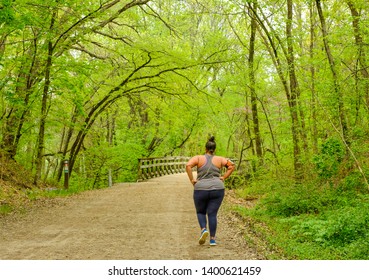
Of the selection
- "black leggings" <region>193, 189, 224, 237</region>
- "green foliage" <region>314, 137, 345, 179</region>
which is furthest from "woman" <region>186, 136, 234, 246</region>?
"green foliage" <region>314, 137, 345, 179</region>

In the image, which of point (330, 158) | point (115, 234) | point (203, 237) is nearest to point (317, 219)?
point (330, 158)

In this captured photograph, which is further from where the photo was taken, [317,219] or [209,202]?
[317,219]

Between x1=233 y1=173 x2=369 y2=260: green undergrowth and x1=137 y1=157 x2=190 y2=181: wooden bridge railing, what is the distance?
39.0 feet

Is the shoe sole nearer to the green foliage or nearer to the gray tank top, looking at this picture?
the gray tank top

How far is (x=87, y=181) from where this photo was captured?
2600 cm

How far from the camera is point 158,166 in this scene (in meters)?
27.7

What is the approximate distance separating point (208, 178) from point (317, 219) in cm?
376

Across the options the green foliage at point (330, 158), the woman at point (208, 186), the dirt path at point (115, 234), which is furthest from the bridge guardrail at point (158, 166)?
the woman at point (208, 186)

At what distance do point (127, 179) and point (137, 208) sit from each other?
1527 centimetres

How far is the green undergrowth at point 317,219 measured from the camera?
272 inches

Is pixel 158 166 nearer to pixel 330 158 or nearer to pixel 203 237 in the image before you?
pixel 330 158

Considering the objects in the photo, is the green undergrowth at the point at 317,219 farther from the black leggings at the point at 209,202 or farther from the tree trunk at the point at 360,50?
the tree trunk at the point at 360,50

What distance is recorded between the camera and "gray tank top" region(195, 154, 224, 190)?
6.75m

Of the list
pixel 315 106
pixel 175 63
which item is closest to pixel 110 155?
pixel 175 63
